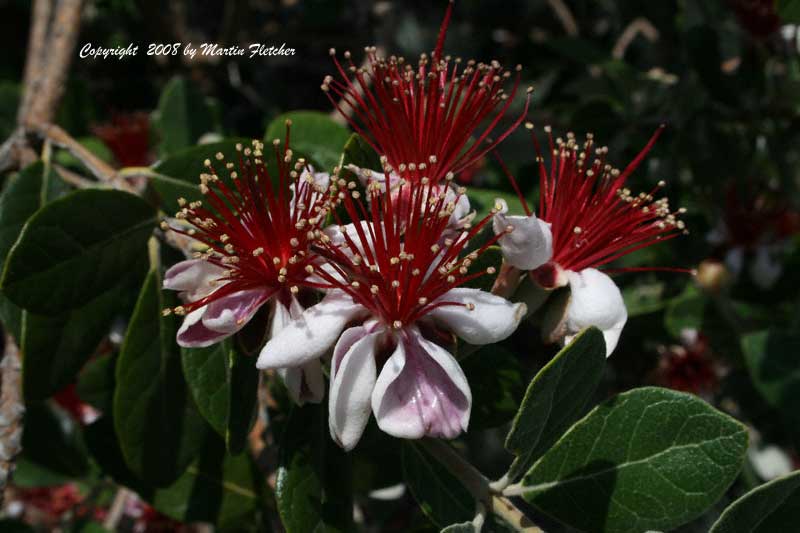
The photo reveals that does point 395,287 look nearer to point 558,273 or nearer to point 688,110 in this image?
point 558,273

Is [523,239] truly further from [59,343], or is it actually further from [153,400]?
[59,343]

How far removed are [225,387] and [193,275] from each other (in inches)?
9.4

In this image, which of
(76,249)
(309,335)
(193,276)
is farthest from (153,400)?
(309,335)

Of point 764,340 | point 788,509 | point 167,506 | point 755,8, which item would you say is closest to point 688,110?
point 755,8

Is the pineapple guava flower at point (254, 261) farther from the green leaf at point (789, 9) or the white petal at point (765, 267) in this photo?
the white petal at point (765, 267)

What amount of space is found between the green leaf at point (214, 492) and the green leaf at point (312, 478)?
1.61 ft

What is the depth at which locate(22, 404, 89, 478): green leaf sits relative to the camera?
2.10m

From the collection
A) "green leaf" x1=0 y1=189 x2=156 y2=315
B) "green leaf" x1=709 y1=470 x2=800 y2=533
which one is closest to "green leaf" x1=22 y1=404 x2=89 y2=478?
"green leaf" x1=0 y1=189 x2=156 y2=315

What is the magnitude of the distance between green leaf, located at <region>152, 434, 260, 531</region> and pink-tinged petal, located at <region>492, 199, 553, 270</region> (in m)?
0.82

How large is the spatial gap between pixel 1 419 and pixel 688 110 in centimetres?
179

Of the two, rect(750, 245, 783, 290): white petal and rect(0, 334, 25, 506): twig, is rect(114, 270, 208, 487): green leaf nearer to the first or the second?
rect(0, 334, 25, 506): twig

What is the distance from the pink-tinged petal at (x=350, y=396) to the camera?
99cm

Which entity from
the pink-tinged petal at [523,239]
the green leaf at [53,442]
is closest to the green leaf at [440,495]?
the pink-tinged petal at [523,239]

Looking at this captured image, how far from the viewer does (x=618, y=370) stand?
9.56ft
